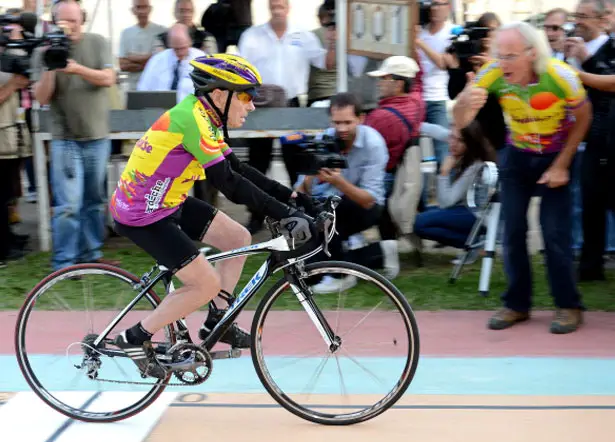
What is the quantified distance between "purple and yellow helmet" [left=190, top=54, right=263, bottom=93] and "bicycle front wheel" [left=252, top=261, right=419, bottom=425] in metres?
0.84

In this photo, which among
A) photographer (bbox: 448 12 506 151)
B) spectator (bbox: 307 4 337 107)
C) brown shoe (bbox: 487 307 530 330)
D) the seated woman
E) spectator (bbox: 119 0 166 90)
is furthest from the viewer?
spectator (bbox: 119 0 166 90)

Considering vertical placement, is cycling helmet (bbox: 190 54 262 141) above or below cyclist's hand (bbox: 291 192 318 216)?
above

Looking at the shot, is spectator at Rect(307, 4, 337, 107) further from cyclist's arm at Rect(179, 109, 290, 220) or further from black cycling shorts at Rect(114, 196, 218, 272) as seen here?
cyclist's arm at Rect(179, 109, 290, 220)

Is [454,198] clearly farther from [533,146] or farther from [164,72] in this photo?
[164,72]

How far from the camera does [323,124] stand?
25.8 feet

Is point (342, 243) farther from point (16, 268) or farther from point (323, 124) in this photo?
point (16, 268)

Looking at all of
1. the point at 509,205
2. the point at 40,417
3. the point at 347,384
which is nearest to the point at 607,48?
the point at 509,205

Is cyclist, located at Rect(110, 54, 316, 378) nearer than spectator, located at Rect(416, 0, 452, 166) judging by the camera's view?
Yes

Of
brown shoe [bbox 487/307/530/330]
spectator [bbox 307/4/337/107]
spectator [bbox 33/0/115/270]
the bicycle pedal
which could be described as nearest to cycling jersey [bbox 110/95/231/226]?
the bicycle pedal

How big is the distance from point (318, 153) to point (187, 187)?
168 cm

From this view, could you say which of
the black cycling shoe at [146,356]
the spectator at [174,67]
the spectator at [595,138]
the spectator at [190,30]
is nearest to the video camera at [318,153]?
the black cycling shoe at [146,356]

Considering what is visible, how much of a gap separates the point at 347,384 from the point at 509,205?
6.46 ft

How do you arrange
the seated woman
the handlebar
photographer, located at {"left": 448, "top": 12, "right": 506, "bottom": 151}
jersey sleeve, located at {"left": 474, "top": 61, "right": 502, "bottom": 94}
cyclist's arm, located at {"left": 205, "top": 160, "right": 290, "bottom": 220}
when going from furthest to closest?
the seated woman < photographer, located at {"left": 448, "top": 12, "right": 506, "bottom": 151} < jersey sleeve, located at {"left": 474, "top": 61, "right": 502, "bottom": 94} < the handlebar < cyclist's arm, located at {"left": 205, "top": 160, "right": 290, "bottom": 220}

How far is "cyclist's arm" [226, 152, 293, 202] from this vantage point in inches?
172
